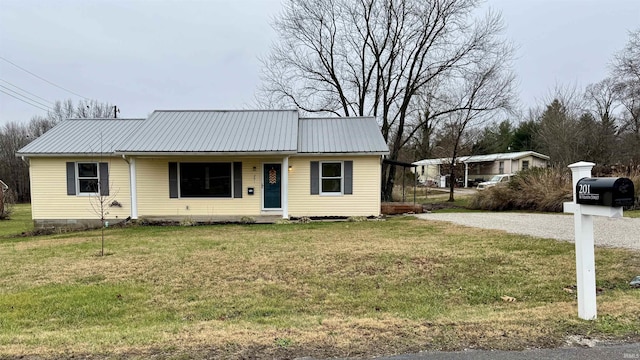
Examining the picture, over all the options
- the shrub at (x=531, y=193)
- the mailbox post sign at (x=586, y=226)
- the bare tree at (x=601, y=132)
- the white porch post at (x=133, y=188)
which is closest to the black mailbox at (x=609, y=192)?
the mailbox post sign at (x=586, y=226)

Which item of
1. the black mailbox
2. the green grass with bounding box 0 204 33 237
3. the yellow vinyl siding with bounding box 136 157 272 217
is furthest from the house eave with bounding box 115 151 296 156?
the black mailbox

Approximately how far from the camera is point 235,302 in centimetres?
454

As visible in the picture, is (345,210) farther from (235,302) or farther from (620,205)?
(620,205)

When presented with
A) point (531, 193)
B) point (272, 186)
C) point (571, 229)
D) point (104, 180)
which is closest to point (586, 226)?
point (571, 229)

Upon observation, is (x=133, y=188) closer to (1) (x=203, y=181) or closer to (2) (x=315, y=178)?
(1) (x=203, y=181)

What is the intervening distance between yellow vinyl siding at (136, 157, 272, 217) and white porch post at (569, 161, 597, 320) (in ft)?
36.2

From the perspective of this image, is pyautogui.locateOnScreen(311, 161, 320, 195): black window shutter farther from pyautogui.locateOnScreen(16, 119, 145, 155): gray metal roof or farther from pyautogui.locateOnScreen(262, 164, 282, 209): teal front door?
pyautogui.locateOnScreen(16, 119, 145, 155): gray metal roof

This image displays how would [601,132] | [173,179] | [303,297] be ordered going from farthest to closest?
[601,132]
[173,179]
[303,297]

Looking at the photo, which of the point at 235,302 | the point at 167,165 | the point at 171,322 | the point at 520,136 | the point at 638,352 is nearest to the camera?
the point at 638,352

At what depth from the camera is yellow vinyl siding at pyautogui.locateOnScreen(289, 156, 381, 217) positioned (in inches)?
542

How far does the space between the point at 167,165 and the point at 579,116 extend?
31.7 metres

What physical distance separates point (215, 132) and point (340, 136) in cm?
484

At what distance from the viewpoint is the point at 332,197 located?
45.4 feet

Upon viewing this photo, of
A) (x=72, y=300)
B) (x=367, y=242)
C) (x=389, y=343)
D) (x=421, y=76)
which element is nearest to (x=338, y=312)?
(x=389, y=343)
